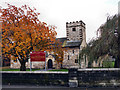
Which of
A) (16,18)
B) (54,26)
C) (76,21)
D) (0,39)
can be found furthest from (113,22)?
(76,21)

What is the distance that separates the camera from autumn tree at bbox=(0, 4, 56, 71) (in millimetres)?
16203

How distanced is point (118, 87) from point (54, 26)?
1048cm

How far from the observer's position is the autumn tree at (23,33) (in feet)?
53.2

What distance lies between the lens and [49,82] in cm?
1216

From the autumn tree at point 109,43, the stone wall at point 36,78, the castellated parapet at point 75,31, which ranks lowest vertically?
the stone wall at point 36,78

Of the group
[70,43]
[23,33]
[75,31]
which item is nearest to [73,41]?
[70,43]

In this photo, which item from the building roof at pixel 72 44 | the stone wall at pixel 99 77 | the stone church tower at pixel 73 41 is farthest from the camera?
the building roof at pixel 72 44

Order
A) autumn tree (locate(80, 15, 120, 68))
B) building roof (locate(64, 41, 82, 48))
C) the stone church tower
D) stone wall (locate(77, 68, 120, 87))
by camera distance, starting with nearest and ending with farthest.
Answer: stone wall (locate(77, 68, 120, 87)) → autumn tree (locate(80, 15, 120, 68)) → the stone church tower → building roof (locate(64, 41, 82, 48))

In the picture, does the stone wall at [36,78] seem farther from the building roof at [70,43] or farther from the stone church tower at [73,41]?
the building roof at [70,43]

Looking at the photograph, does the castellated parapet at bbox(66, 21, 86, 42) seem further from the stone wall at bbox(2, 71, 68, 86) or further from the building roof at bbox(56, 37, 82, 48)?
the stone wall at bbox(2, 71, 68, 86)

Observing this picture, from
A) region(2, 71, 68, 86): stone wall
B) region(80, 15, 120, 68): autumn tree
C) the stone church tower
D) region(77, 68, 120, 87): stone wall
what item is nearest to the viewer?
region(77, 68, 120, 87): stone wall

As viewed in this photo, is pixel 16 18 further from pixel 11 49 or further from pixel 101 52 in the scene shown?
pixel 101 52

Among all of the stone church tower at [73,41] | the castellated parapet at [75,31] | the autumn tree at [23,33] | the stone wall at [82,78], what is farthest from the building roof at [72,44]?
the stone wall at [82,78]

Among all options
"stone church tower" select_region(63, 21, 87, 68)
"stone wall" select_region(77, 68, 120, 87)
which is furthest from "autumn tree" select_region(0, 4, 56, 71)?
"stone church tower" select_region(63, 21, 87, 68)
